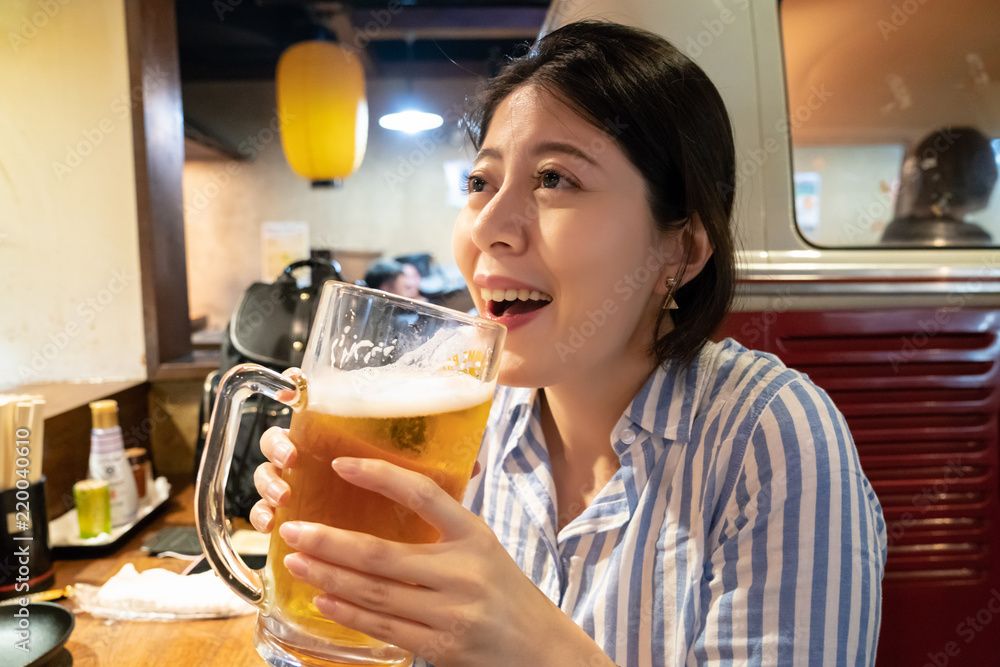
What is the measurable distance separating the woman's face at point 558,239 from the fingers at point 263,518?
16.1 inches

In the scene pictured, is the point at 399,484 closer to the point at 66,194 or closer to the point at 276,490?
the point at 276,490

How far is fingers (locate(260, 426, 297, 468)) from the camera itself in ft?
2.49

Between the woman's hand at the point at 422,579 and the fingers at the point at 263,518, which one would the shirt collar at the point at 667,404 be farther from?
the fingers at the point at 263,518

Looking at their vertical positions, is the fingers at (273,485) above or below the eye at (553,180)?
below

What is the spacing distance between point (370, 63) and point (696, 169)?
6.50 metres

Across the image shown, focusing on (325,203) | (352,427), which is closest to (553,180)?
(352,427)

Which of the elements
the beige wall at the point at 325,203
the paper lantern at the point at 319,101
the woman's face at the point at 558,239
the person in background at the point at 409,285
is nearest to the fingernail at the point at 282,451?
the woman's face at the point at 558,239

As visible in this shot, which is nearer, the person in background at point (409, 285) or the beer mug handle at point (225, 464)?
the beer mug handle at point (225, 464)

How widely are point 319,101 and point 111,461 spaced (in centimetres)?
200

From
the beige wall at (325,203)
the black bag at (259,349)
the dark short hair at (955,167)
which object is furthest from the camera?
the beige wall at (325,203)

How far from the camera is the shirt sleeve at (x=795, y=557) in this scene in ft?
2.72

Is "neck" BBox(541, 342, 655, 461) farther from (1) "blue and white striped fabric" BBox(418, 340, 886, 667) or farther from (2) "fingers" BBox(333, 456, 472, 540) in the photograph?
(2) "fingers" BBox(333, 456, 472, 540)

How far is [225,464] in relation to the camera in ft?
2.55

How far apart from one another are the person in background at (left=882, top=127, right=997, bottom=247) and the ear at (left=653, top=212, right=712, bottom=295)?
801mm
